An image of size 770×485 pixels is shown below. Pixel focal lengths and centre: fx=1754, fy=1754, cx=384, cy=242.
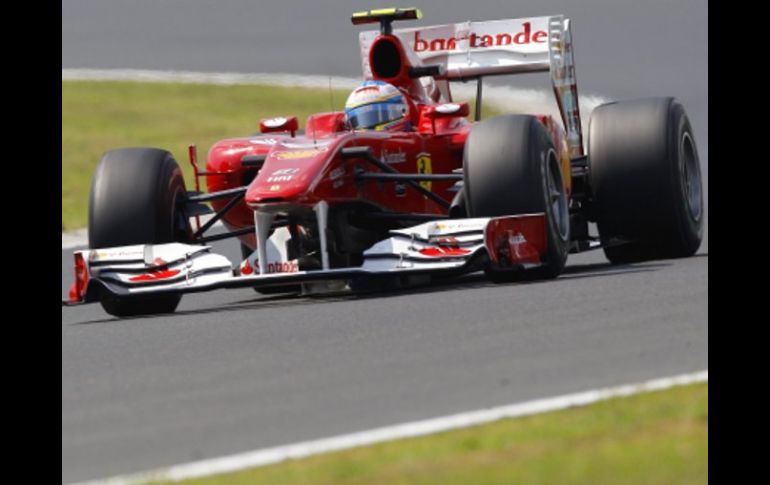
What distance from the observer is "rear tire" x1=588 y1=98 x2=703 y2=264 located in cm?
1279

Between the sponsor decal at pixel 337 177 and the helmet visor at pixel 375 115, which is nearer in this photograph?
the sponsor decal at pixel 337 177

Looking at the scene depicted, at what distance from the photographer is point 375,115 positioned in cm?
1295

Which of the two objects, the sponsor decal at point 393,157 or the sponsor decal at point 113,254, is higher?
the sponsor decal at point 393,157

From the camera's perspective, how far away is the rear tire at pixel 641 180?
1279cm

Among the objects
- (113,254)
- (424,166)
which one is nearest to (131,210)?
(113,254)

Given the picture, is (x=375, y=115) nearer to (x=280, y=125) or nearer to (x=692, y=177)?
(x=280, y=125)

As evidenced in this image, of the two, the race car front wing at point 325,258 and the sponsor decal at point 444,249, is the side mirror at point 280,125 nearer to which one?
the race car front wing at point 325,258

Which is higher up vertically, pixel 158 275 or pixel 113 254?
pixel 113 254

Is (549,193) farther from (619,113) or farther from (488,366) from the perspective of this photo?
(488,366)

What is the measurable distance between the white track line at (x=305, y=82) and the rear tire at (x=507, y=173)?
45.2 feet

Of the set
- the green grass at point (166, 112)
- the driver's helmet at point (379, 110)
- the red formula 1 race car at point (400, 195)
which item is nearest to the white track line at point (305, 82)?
the green grass at point (166, 112)

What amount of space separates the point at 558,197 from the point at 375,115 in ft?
5.44
